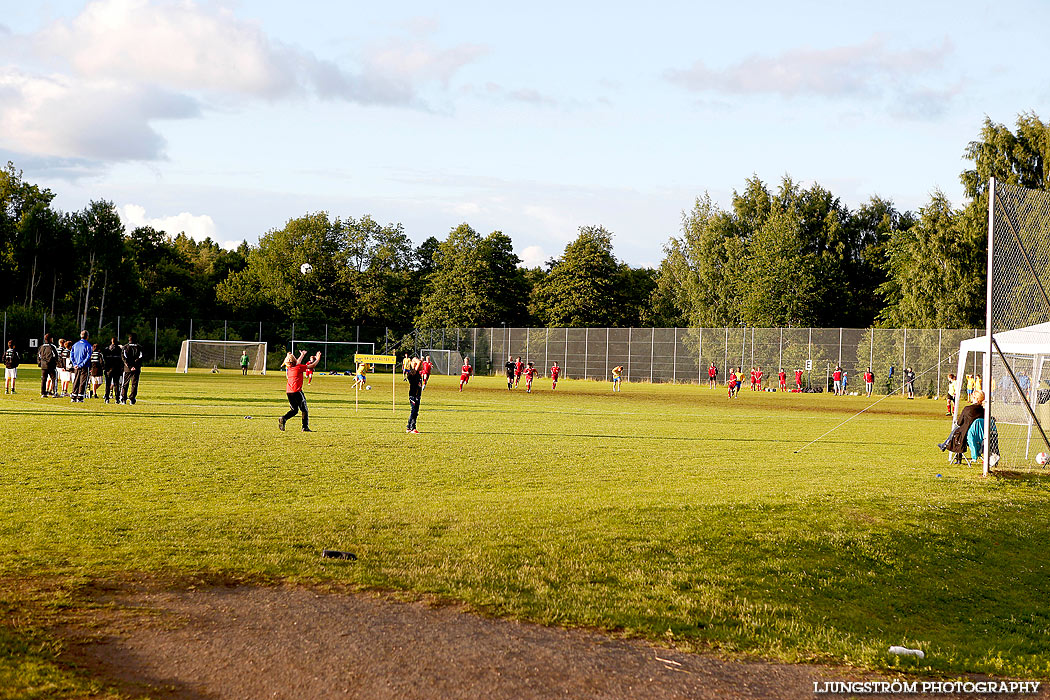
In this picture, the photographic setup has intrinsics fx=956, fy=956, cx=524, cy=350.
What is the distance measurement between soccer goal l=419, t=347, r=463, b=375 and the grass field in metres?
59.2

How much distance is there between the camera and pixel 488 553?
9219 mm

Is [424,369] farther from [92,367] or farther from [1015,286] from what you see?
[1015,286]

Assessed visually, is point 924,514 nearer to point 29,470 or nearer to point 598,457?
point 598,457

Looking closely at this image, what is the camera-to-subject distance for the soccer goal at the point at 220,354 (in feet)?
225

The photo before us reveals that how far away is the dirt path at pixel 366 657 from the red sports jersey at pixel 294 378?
13.1 m

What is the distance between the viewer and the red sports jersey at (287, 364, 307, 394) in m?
20.4

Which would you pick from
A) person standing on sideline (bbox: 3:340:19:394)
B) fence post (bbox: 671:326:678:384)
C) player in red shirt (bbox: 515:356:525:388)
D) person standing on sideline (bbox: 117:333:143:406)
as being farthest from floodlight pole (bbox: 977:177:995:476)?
fence post (bbox: 671:326:678:384)

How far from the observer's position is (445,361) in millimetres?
79250

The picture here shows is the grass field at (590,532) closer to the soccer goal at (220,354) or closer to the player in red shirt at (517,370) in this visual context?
the player in red shirt at (517,370)

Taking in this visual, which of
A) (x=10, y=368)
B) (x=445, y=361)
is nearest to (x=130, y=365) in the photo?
(x=10, y=368)

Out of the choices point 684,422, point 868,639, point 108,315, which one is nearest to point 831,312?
point 684,422

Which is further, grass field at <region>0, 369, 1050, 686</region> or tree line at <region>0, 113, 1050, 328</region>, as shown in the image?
tree line at <region>0, 113, 1050, 328</region>

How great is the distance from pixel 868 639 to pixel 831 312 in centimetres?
7030

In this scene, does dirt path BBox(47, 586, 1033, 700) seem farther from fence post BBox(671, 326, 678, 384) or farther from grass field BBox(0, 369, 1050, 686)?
fence post BBox(671, 326, 678, 384)
